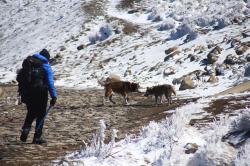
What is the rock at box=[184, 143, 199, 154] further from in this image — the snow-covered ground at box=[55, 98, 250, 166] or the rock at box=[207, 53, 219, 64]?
the rock at box=[207, 53, 219, 64]

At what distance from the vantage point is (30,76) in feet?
28.2

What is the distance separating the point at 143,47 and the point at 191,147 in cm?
2236

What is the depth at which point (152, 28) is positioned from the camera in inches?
1346

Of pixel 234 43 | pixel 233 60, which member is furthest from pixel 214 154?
pixel 234 43

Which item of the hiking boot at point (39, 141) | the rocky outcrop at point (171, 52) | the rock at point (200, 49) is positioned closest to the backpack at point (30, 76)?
the hiking boot at point (39, 141)

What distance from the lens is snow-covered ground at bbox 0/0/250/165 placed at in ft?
23.4

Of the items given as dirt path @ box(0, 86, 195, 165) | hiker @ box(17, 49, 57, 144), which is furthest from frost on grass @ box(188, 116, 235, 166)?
hiker @ box(17, 49, 57, 144)

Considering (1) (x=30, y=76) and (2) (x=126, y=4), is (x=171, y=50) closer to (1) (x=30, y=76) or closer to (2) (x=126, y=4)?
(1) (x=30, y=76)

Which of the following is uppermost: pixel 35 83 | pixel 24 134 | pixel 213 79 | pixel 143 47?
pixel 143 47

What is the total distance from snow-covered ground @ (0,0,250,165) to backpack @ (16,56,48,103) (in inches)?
78.9

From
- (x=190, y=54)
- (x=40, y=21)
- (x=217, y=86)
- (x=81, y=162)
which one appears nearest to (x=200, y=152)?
(x=81, y=162)

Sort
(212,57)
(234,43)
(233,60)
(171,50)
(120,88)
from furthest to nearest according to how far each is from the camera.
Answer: (171,50) < (234,43) < (212,57) < (233,60) < (120,88)

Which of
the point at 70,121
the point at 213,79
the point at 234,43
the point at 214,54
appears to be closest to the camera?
the point at 70,121

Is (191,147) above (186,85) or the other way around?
the other way around
